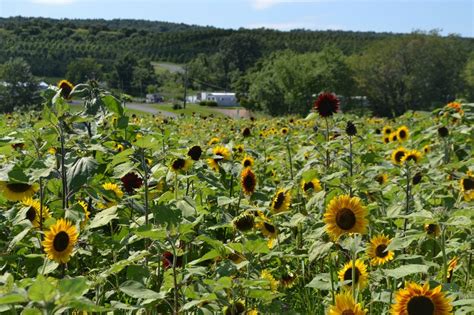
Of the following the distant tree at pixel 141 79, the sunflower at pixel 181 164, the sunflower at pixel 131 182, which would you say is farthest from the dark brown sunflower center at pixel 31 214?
the distant tree at pixel 141 79

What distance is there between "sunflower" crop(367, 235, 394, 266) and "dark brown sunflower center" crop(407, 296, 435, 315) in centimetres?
68

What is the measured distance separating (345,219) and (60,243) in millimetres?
879

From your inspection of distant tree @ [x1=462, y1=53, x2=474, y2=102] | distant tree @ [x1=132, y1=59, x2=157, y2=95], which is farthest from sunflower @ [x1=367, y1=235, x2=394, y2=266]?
distant tree @ [x1=132, y1=59, x2=157, y2=95]

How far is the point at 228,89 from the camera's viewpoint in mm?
103000

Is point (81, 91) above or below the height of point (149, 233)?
above

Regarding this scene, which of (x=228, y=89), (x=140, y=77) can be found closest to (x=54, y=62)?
(x=140, y=77)

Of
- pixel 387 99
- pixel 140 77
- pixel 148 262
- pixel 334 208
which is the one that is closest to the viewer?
pixel 334 208

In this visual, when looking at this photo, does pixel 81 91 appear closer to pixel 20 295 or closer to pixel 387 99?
pixel 20 295

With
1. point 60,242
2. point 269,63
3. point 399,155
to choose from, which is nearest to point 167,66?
point 269,63

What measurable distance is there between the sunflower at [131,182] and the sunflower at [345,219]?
1012 millimetres

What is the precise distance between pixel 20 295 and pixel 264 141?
166 inches

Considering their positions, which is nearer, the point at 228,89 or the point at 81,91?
the point at 81,91

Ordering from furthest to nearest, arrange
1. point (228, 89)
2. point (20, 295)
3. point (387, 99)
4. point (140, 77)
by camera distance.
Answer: point (228, 89) → point (140, 77) → point (387, 99) → point (20, 295)

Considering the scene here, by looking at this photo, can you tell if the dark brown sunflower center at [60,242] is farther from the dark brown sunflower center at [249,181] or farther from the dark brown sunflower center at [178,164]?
the dark brown sunflower center at [249,181]
